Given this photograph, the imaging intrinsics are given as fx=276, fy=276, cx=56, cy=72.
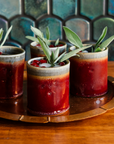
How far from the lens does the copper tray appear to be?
0.57 m

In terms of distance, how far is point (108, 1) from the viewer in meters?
1.25

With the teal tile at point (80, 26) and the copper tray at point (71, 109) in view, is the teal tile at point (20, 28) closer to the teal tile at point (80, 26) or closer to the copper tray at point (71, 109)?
the teal tile at point (80, 26)

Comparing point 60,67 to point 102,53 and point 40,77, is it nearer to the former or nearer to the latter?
point 40,77

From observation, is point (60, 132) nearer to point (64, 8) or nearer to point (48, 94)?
point (48, 94)

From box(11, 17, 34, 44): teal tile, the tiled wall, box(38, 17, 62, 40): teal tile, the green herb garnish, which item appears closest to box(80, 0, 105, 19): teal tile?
the tiled wall

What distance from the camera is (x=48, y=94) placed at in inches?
23.0

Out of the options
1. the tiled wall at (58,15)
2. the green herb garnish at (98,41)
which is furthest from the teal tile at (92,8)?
the green herb garnish at (98,41)

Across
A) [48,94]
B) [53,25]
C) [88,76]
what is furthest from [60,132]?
[53,25]

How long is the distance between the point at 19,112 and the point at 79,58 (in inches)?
7.8

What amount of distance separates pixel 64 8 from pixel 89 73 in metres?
0.64

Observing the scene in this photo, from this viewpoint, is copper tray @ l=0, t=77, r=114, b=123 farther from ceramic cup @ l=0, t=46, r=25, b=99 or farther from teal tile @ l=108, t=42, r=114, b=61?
teal tile @ l=108, t=42, r=114, b=61

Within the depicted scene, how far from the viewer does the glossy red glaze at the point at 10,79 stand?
0.67m

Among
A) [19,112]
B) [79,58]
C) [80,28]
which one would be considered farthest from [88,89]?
[80,28]

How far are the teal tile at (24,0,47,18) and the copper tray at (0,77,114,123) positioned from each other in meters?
0.62
